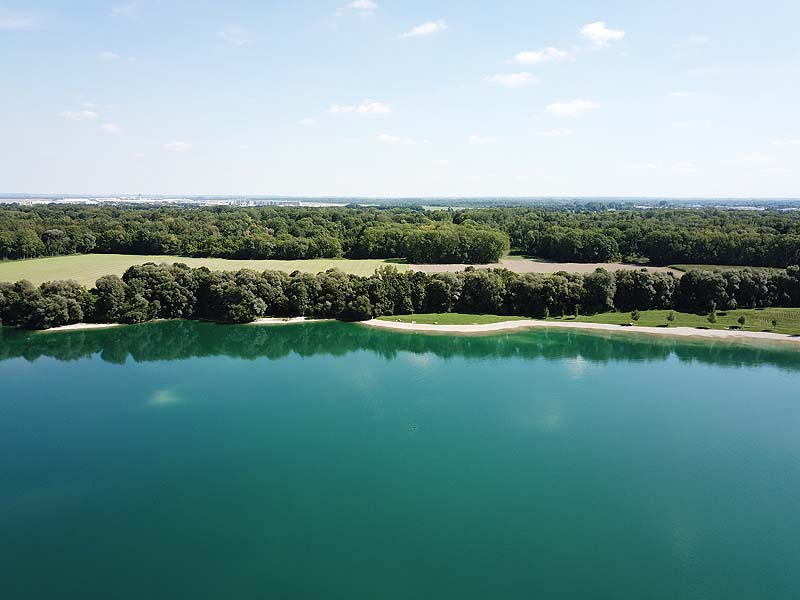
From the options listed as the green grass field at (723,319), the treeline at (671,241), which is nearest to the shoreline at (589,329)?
the green grass field at (723,319)

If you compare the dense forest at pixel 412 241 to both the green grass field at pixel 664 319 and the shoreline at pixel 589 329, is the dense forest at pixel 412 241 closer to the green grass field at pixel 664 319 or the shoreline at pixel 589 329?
the green grass field at pixel 664 319

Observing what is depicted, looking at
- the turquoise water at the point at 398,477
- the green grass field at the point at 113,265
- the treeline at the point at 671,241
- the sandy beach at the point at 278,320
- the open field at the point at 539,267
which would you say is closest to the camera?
the turquoise water at the point at 398,477

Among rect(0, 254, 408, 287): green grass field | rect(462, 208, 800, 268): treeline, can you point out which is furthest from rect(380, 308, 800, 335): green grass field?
rect(462, 208, 800, 268): treeline

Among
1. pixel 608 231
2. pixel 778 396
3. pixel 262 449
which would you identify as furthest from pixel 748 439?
pixel 608 231

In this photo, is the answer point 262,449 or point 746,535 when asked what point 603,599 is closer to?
point 746,535

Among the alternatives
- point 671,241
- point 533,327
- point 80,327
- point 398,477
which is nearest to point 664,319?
point 533,327

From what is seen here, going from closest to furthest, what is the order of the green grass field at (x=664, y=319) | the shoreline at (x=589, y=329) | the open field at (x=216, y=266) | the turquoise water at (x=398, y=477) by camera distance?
1. the turquoise water at (x=398, y=477)
2. the shoreline at (x=589, y=329)
3. the green grass field at (x=664, y=319)
4. the open field at (x=216, y=266)

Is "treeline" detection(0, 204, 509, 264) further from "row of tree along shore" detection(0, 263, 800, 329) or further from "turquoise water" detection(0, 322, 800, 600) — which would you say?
"turquoise water" detection(0, 322, 800, 600)
